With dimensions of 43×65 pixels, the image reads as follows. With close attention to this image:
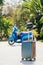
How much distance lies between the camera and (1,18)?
33906 millimetres

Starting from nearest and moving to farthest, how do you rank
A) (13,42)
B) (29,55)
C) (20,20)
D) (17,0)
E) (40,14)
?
(29,55), (13,42), (40,14), (20,20), (17,0)

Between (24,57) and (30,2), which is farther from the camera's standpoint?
(30,2)

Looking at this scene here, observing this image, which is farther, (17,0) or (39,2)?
(17,0)

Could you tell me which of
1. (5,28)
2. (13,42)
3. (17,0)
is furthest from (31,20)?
(17,0)

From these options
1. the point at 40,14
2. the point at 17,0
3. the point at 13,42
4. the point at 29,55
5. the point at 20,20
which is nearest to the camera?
the point at 29,55

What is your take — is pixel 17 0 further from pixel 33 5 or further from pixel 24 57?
pixel 24 57

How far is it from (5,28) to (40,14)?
4.59 m

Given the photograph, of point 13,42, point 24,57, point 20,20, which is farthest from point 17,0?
point 24,57

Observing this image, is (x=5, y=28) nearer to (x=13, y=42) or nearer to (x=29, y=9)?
(x=29, y=9)

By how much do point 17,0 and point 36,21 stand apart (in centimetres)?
1857

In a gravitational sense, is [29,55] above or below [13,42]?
above

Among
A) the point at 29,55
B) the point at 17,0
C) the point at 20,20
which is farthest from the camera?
the point at 17,0

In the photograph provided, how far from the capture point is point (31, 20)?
33.0 meters

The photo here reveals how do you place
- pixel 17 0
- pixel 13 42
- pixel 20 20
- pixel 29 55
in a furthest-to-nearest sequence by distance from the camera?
1. pixel 17 0
2. pixel 20 20
3. pixel 13 42
4. pixel 29 55
